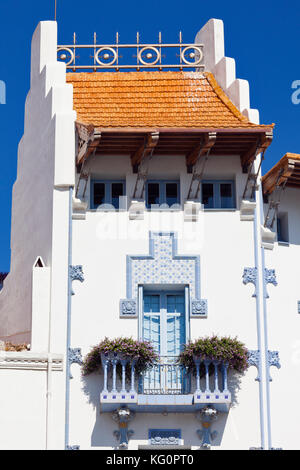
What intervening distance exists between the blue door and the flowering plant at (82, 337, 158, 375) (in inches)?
16.1

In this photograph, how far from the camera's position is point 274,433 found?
2534cm

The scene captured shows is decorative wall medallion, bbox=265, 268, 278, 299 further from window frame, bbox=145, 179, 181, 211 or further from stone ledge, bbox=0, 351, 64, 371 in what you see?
stone ledge, bbox=0, 351, 64, 371

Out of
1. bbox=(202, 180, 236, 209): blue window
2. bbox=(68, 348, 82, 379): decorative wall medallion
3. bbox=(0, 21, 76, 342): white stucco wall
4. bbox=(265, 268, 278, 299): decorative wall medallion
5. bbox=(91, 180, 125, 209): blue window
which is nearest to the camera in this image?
bbox=(68, 348, 82, 379): decorative wall medallion

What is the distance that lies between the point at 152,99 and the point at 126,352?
22.4 feet

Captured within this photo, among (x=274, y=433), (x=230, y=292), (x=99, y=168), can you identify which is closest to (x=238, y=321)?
(x=230, y=292)

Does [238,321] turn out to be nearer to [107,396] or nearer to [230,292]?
[230,292]

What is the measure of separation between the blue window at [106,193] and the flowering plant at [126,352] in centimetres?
333

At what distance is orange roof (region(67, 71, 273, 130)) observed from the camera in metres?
27.6

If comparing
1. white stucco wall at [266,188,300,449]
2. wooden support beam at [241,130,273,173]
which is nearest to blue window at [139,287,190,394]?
white stucco wall at [266,188,300,449]

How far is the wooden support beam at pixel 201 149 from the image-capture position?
26.1 metres

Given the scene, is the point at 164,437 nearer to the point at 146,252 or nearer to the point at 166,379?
the point at 166,379

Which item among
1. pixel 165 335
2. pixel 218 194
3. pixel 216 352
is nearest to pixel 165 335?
pixel 165 335

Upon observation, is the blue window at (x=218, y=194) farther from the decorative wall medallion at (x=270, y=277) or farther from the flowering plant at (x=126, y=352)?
the flowering plant at (x=126, y=352)

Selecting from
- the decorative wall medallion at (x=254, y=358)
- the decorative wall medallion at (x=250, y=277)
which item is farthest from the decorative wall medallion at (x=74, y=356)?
the decorative wall medallion at (x=250, y=277)
